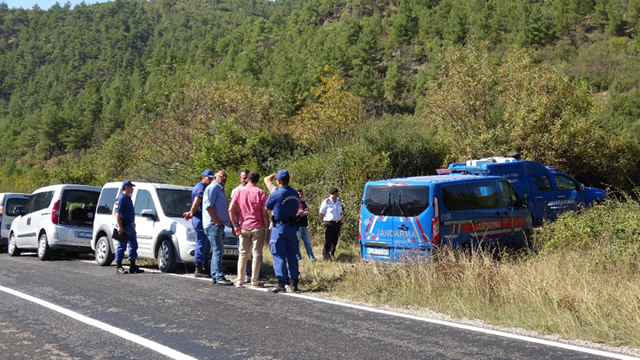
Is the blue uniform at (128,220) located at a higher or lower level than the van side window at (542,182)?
lower

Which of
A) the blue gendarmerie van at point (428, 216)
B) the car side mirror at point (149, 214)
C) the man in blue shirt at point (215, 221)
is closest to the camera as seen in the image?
the man in blue shirt at point (215, 221)

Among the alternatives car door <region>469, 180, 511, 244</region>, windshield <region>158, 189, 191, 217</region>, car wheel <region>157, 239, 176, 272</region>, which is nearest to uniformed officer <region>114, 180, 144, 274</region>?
car wheel <region>157, 239, 176, 272</region>

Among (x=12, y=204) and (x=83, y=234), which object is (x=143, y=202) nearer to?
(x=83, y=234)

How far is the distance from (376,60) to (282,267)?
81.5 m

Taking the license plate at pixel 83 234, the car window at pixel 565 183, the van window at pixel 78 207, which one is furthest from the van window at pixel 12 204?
the car window at pixel 565 183

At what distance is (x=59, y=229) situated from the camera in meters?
14.9

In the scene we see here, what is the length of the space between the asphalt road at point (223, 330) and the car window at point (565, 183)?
12003mm

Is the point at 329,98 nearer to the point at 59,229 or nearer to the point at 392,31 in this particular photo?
the point at 59,229

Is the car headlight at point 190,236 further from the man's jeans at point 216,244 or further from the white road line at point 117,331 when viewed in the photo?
the white road line at point 117,331

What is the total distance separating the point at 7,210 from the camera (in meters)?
19.3

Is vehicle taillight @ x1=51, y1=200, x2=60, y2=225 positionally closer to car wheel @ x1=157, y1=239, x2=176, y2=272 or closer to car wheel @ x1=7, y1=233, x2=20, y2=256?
car wheel @ x1=7, y1=233, x2=20, y2=256

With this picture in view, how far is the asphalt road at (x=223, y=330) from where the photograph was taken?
557 cm

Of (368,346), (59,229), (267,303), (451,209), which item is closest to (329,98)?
(59,229)

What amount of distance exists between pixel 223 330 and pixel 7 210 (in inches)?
610
